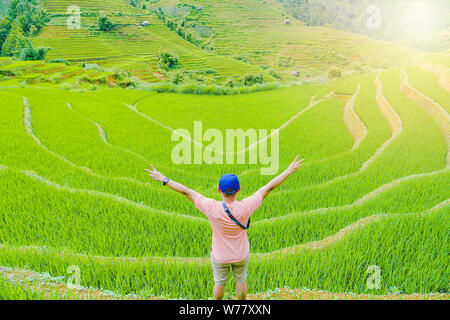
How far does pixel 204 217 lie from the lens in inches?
107

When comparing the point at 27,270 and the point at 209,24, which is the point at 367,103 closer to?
the point at 27,270

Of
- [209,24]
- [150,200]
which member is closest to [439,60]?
[150,200]

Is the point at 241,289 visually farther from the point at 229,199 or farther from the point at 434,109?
the point at 434,109

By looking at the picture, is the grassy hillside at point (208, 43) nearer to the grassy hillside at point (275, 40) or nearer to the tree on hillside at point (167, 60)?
the grassy hillside at point (275, 40)

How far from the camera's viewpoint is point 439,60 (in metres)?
7.86

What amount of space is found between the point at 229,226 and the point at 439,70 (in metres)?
9.31

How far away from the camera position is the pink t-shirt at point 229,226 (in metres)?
1.10

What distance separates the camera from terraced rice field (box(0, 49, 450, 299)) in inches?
59.8

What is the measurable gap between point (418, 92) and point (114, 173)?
7.27m

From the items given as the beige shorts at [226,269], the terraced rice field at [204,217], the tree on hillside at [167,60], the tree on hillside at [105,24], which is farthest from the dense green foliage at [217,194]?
the tree on hillside at [105,24]

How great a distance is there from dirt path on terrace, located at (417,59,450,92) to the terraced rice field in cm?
18

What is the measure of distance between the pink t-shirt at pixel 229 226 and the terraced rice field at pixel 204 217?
452mm

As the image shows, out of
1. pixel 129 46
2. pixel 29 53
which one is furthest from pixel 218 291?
pixel 129 46
